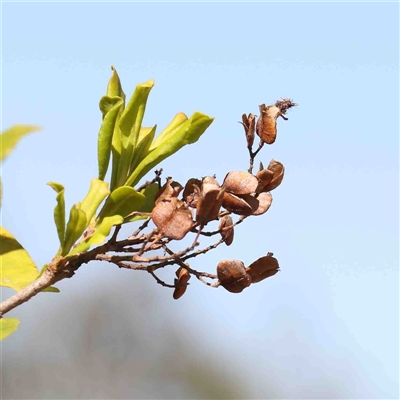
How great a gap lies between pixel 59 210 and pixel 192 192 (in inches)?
9.9

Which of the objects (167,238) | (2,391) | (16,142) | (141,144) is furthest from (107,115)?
(2,391)

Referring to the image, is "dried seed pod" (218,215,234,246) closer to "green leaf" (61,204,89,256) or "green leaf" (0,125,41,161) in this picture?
"green leaf" (61,204,89,256)

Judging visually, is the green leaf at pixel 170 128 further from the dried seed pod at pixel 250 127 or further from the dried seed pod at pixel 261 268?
the dried seed pod at pixel 261 268

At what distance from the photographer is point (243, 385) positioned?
13312mm

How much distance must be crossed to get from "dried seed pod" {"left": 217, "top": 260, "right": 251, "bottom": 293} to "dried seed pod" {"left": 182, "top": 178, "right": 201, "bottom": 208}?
0.13m

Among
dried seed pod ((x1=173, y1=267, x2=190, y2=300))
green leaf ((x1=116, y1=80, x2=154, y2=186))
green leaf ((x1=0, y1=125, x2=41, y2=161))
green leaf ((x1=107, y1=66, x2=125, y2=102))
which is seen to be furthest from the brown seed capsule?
green leaf ((x1=0, y1=125, x2=41, y2=161))

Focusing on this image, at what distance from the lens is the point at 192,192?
1318 mm

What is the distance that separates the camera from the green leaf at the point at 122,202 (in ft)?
4.04

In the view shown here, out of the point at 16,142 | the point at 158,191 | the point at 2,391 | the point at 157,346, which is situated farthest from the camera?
the point at 157,346

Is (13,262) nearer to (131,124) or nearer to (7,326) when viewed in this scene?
(7,326)

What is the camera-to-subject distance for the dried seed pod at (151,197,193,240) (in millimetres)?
1229

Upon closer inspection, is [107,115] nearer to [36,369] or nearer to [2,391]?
[2,391]

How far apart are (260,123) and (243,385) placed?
489 inches

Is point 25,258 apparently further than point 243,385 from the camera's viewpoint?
No
